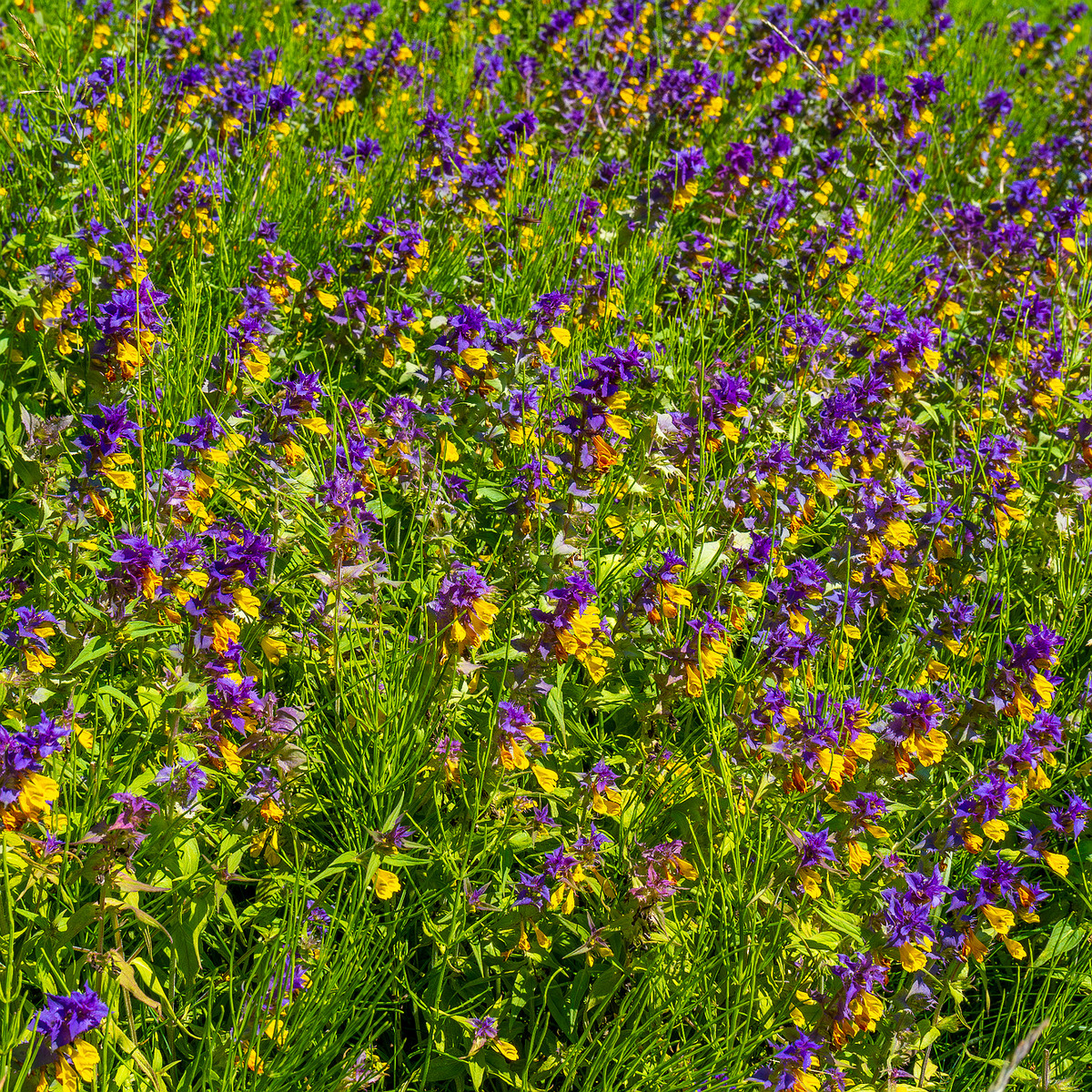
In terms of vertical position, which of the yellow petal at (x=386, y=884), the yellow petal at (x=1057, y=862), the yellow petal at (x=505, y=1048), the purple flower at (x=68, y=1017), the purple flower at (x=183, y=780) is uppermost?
the purple flower at (x=183, y=780)

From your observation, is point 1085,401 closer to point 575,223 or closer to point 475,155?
point 575,223

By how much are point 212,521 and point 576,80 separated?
3.18 meters

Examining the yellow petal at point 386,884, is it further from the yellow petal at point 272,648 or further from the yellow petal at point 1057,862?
A: the yellow petal at point 1057,862

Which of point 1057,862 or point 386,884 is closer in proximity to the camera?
point 386,884

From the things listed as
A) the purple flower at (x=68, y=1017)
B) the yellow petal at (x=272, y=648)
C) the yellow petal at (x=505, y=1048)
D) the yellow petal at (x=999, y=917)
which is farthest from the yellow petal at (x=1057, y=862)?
the purple flower at (x=68, y=1017)

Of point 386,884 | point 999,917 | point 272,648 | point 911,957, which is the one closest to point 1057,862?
point 999,917

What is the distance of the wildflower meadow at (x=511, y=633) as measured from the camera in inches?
68.8

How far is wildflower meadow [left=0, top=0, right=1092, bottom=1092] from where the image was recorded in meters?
1.75

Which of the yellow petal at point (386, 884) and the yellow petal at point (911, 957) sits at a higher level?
the yellow petal at point (386, 884)

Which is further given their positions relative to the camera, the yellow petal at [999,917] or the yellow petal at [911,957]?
the yellow petal at [999,917]

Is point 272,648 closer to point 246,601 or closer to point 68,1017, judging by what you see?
point 246,601

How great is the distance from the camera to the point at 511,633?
6.83 feet

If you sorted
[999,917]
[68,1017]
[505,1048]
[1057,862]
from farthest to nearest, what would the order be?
[1057,862], [999,917], [505,1048], [68,1017]

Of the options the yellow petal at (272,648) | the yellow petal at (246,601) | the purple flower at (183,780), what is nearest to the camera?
the purple flower at (183,780)
